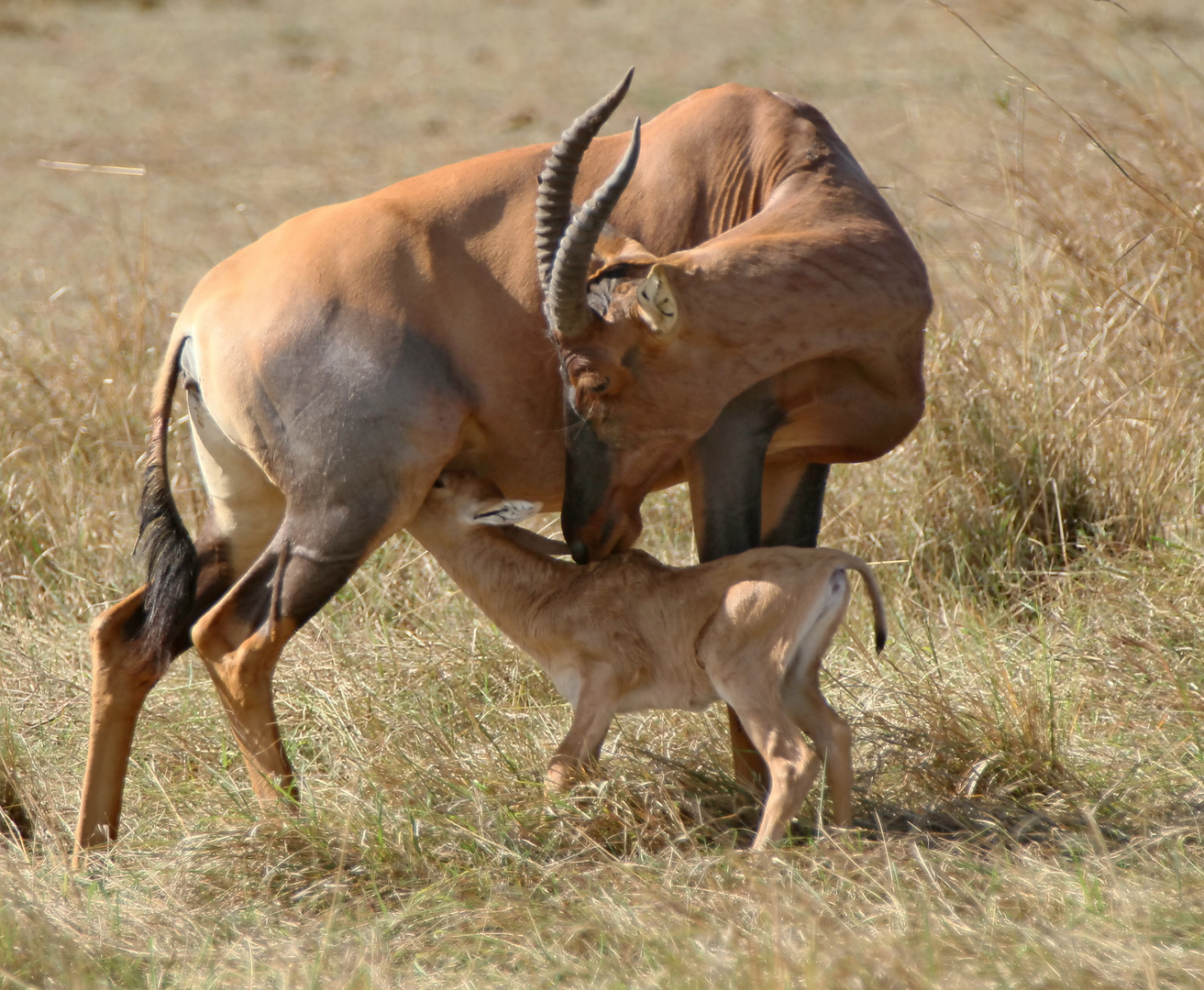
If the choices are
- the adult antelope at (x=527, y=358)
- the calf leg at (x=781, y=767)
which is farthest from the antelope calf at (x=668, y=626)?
the adult antelope at (x=527, y=358)

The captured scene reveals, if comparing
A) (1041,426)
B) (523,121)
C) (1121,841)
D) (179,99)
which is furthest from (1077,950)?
(179,99)

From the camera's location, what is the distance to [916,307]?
4.33 m

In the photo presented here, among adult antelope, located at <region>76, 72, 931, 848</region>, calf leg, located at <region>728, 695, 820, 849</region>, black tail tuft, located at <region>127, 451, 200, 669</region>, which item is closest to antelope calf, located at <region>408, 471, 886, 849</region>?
calf leg, located at <region>728, 695, 820, 849</region>

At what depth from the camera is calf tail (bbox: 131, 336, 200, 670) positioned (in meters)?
4.64

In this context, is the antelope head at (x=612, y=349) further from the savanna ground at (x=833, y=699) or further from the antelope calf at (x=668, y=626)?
the savanna ground at (x=833, y=699)

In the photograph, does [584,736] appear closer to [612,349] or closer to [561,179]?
[612,349]

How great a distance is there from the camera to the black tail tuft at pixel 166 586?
183 inches

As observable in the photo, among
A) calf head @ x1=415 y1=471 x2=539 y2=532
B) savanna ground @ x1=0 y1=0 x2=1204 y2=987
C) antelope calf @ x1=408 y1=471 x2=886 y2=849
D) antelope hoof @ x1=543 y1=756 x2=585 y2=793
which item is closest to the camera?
savanna ground @ x1=0 y1=0 x2=1204 y2=987

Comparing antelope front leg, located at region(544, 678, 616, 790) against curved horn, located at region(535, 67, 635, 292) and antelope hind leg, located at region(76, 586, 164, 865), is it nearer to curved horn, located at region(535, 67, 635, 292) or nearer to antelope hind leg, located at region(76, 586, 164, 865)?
curved horn, located at region(535, 67, 635, 292)

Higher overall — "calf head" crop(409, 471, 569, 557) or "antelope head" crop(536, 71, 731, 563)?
"antelope head" crop(536, 71, 731, 563)

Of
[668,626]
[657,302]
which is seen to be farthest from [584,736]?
[657,302]

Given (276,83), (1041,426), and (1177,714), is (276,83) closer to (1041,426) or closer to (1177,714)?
(1041,426)

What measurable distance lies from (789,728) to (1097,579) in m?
2.44

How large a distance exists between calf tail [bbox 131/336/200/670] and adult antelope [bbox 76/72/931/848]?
0.01 metres
